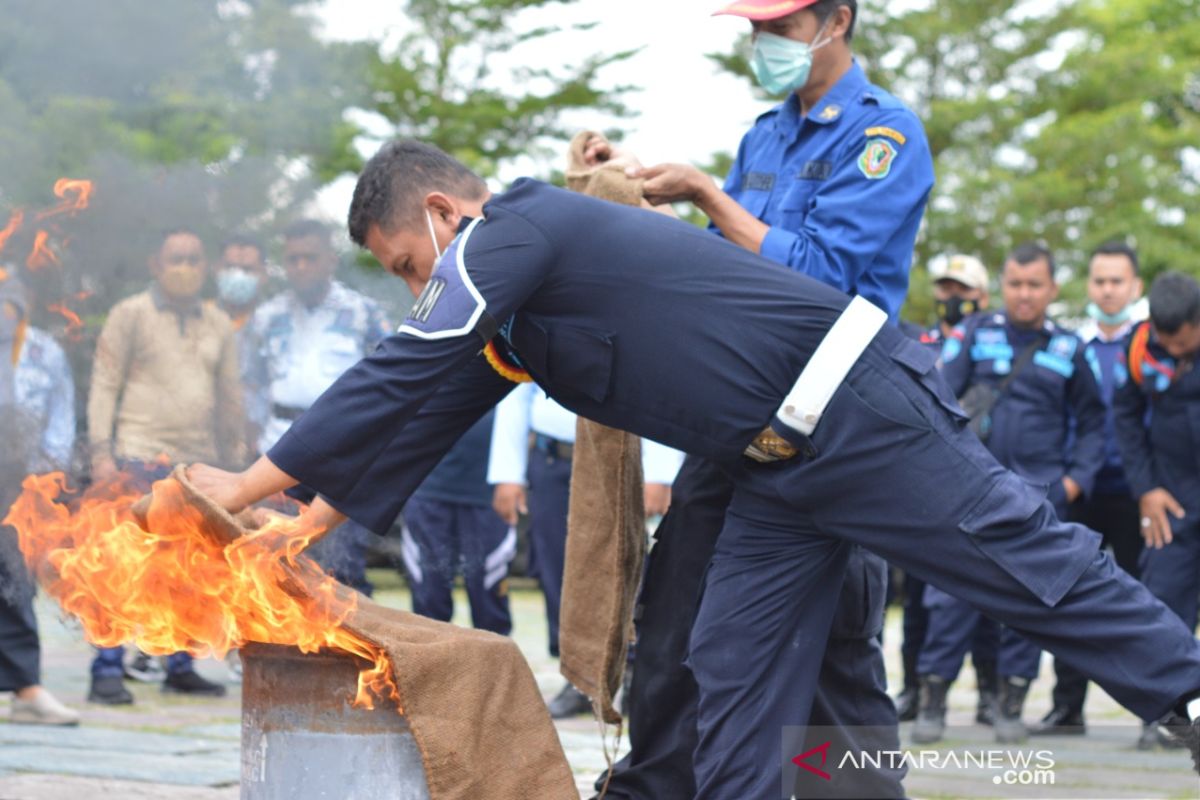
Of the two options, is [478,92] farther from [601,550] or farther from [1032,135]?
[601,550]

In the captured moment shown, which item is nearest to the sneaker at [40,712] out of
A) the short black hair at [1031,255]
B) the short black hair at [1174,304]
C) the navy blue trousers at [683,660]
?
the navy blue trousers at [683,660]

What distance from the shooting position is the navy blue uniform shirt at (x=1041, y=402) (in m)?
6.90

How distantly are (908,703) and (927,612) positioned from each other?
18.1 inches

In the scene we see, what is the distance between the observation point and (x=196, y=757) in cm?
536

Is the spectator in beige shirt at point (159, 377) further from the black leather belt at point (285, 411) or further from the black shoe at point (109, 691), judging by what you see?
the black leather belt at point (285, 411)

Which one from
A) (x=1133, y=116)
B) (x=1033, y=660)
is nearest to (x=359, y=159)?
(x=1133, y=116)

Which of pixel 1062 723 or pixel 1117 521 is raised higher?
pixel 1117 521

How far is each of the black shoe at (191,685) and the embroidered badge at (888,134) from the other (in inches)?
194

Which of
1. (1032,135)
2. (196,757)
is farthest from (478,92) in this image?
(196,757)

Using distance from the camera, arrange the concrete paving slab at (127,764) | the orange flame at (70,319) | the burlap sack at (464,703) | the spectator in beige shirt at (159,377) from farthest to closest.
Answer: the spectator in beige shirt at (159,377) < the orange flame at (70,319) < the concrete paving slab at (127,764) < the burlap sack at (464,703)

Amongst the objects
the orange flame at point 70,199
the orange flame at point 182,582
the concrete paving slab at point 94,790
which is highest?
the orange flame at point 70,199

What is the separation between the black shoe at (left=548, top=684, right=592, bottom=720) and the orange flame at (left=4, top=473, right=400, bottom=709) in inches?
140

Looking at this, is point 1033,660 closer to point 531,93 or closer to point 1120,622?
point 1120,622

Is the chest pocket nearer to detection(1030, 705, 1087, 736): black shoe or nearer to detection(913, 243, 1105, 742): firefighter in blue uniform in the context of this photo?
detection(913, 243, 1105, 742): firefighter in blue uniform
